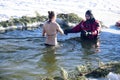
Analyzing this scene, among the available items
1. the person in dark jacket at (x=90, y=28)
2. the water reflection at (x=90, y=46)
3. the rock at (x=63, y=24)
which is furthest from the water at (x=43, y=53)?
the rock at (x=63, y=24)

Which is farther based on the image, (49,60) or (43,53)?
(43,53)

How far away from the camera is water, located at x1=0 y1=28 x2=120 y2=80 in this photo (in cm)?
852

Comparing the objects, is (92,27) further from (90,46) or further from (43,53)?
(43,53)

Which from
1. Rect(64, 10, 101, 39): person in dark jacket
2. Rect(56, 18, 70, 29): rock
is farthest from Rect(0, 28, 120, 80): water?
Rect(56, 18, 70, 29): rock

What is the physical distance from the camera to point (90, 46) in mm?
11734

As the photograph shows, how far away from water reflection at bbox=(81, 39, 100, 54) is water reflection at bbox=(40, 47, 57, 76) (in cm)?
113

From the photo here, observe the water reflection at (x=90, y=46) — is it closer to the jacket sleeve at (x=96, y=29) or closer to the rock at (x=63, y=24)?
the jacket sleeve at (x=96, y=29)

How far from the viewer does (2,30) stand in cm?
1370

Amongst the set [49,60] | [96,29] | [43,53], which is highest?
[96,29]

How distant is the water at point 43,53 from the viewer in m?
8.52

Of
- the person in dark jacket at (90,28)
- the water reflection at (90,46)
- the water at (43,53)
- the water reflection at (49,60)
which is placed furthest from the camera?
the person in dark jacket at (90,28)

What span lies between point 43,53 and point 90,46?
2083 mm

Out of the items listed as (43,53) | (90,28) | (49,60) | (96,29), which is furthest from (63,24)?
(49,60)

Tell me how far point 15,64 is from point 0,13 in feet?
25.2
